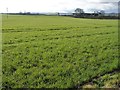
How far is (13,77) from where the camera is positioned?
895 centimetres

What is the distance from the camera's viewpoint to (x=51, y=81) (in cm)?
855

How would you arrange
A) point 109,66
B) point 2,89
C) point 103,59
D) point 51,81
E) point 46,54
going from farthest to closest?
point 46,54, point 103,59, point 109,66, point 51,81, point 2,89

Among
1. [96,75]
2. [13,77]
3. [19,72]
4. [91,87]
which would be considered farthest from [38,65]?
[91,87]

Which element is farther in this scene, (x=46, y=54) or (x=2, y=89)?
(x=46, y=54)

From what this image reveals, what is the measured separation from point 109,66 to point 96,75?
5.45 feet

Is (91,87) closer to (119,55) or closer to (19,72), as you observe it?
(19,72)

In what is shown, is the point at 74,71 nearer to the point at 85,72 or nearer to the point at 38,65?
the point at 85,72

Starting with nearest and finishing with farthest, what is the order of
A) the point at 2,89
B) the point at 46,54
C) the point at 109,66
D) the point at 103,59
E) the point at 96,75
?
1. the point at 2,89
2. the point at 96,75
3. the point at 109,66
4. the point at 103,59
5. the point at 46,54

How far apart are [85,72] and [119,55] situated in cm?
462

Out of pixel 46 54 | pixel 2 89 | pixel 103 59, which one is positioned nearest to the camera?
pixel 2 89

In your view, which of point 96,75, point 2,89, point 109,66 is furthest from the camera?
point 109,66

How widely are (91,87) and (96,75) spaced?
149 cm

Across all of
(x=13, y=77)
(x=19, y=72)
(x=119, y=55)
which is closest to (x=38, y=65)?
(x=19, y=72)

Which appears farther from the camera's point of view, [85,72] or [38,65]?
[38,65]
